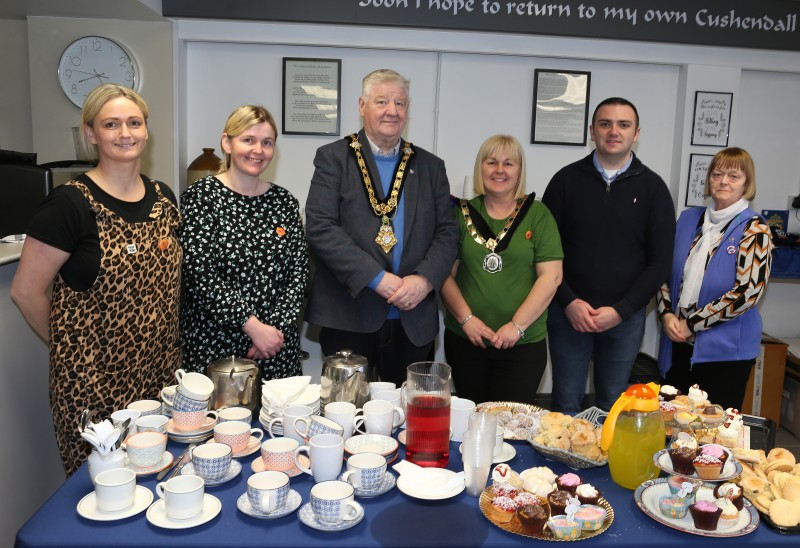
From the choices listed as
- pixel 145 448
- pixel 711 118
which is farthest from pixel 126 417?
pixel 711 118

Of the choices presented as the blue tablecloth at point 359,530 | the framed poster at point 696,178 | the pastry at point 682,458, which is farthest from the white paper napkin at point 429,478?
the framed poster at point 696,178

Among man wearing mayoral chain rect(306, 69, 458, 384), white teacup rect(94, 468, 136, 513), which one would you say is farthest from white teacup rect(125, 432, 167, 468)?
man wearing mayoral chain rect(306, 69, 458, 384)

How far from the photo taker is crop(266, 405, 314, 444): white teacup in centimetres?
155

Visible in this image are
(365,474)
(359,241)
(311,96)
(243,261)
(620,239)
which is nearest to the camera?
(365,474)

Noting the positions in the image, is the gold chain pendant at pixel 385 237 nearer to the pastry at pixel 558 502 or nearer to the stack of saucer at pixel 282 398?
the stack of saucer at pixel 282 398

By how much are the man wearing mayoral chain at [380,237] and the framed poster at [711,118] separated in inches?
90.6

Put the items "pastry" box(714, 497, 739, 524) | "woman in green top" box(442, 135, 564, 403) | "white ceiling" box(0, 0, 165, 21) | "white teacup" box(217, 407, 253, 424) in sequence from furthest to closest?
"white ceiling" box(0, 0, 165, 21) → "woman in green top" box(442, 135, 564, 403) → "white teacup" box(217, 407, 253, 424) → "pastry" box(714, 497, 739, 524)

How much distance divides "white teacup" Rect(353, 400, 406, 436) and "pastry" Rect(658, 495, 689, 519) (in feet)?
2.08

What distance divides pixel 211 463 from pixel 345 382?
0.44 metres

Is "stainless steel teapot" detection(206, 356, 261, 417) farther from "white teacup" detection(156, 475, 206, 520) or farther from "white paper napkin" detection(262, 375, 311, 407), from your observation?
"white teacup" detection(156, 475, 206, 520)

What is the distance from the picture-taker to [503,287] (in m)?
2.55

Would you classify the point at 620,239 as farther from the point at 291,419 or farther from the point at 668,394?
the point at 291,419

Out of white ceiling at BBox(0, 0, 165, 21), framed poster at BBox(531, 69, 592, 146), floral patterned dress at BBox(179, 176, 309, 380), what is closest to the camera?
floral patterned dress at BBox(179, 176, 309, 380)

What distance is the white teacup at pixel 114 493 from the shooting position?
1.26m
